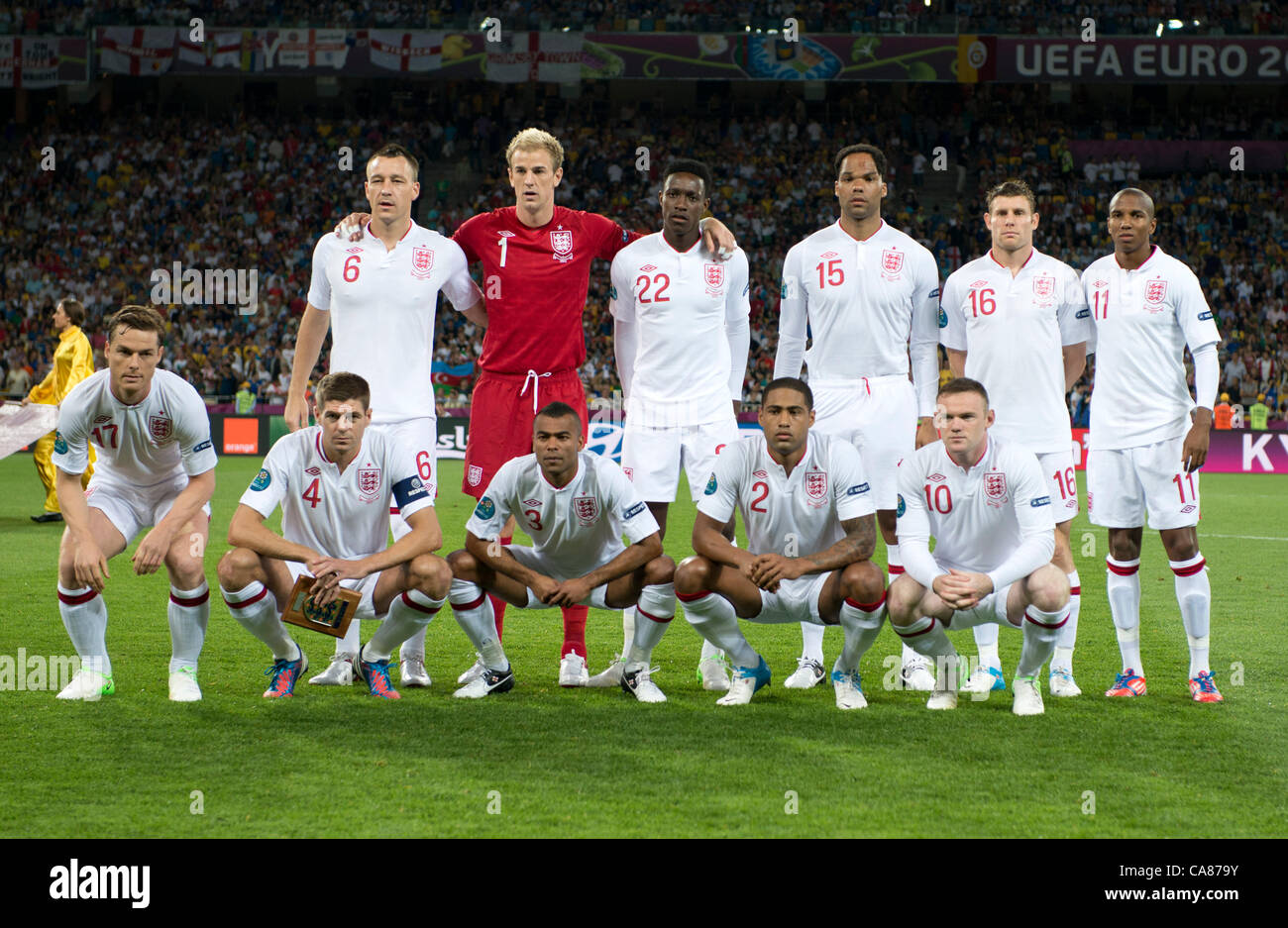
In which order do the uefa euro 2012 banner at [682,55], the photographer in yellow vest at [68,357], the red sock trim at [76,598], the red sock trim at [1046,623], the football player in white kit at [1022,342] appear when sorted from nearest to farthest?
the red sock trim at [1046,623]
the red sock trim at [76,598]
the football player in white kit at [1022,342]
the photographer in yellow vest at [68,357]
the uefa euro 2012 banner at [682,55]

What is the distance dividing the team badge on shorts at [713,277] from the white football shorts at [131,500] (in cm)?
250

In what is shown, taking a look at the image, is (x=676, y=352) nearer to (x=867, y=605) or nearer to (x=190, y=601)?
(x=867, y=605)

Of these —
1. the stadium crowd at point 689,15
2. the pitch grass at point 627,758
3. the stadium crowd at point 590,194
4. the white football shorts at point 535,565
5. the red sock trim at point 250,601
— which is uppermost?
the stadium crowd at point 689,15

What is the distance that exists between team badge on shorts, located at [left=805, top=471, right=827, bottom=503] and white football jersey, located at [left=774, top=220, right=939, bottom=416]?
75cm

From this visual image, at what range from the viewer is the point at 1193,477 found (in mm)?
5754

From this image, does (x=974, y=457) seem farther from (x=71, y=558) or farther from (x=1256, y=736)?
(x=71, y=558)

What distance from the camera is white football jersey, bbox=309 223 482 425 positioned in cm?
596

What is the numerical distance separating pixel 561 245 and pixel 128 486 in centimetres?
225

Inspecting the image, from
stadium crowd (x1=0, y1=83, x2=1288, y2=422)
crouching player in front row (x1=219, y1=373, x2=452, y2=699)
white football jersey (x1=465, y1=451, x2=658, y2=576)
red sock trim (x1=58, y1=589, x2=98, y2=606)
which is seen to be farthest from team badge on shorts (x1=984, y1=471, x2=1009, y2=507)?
stadium crowd (x1=0, y1=83, x2=1288, y2=422)

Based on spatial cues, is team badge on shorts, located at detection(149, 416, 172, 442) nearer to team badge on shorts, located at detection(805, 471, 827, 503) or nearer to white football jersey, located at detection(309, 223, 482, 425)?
white football jersey, located at detection(309, 223, 482, 425)

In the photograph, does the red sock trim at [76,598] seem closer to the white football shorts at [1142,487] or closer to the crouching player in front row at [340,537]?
the crouching player in front row at [340,537]

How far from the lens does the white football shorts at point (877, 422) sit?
6.05 meters

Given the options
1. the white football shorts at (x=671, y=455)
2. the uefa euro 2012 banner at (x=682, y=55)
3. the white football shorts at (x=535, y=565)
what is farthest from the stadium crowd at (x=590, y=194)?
the white football shorts at (x=535, y=565)

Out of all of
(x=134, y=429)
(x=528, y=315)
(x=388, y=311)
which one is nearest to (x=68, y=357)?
(x=134, y=429)
